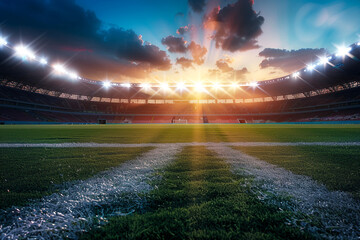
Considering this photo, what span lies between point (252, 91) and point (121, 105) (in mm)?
40471

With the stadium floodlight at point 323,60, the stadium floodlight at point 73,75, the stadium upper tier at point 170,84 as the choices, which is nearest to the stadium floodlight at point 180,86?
the stadium upper tier at point 170,84

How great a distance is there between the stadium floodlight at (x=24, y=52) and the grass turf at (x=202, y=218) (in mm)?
36498

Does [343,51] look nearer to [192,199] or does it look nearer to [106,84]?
[192,199]

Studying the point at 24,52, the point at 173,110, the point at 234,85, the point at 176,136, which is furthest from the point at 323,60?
the point at 24,52

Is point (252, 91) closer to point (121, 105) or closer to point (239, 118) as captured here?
point (239, 118)

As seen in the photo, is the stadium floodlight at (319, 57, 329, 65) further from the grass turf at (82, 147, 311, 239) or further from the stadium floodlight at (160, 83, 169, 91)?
the grass turf at (82, 147, 311, 239)

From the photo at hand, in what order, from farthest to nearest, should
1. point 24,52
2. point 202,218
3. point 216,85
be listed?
point 216,85, point 24,52, point 202,218

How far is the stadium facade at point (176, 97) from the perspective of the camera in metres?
31.1

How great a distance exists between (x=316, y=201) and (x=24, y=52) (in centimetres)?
3812

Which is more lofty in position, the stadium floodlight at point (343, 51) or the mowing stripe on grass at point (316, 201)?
the stadium floodlight at point (343, 51)

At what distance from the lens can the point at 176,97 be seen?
60469 millimetres

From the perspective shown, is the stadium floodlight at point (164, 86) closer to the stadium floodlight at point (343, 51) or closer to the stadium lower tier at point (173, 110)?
the stadium lower tier at point (173, 110)

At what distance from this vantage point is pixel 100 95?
5228 cm

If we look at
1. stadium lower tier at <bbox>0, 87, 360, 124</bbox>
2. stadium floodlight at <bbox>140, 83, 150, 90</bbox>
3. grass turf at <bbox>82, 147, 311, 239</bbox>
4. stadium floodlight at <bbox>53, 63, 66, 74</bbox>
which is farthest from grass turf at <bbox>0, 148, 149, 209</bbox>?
stadium floodlight at <bbox>140, 83, 150, 90</bbox>
